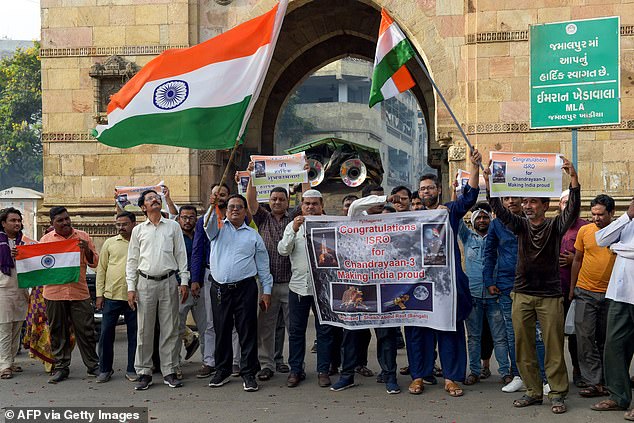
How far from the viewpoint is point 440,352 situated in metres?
8.51

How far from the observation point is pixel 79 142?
51.5 feet

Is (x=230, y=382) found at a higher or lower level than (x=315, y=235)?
lower

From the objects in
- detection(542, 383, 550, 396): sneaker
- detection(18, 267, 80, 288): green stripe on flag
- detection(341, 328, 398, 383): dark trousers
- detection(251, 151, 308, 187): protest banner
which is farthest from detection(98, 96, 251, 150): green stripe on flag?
detection(542, 383, 550, 396): sneaker

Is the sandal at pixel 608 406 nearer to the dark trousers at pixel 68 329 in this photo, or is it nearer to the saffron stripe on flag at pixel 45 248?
the dark trousers at pixel 68 329

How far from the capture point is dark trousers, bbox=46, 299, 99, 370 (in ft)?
31.8

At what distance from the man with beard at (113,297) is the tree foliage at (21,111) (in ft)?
132

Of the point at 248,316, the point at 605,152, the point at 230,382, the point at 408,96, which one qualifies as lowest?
the point at 230,382

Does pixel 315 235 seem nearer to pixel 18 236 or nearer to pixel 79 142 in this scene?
pixel 18 236

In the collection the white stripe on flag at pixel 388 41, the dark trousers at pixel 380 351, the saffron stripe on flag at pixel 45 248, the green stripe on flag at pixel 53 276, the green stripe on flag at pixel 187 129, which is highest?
the white stripe on flag at pixel 388 41

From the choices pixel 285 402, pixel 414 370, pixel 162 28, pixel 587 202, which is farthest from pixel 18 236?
pixel 587 202

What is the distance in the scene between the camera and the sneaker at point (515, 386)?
843cm

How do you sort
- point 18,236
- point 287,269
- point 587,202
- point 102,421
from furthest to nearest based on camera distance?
point 587,202 < point 18,236 < point 287,269 < point 102,421

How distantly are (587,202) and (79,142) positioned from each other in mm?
8960

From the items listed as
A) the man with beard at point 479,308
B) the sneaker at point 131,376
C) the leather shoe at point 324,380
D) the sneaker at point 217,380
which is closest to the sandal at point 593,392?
the man with beard at point 479,308
